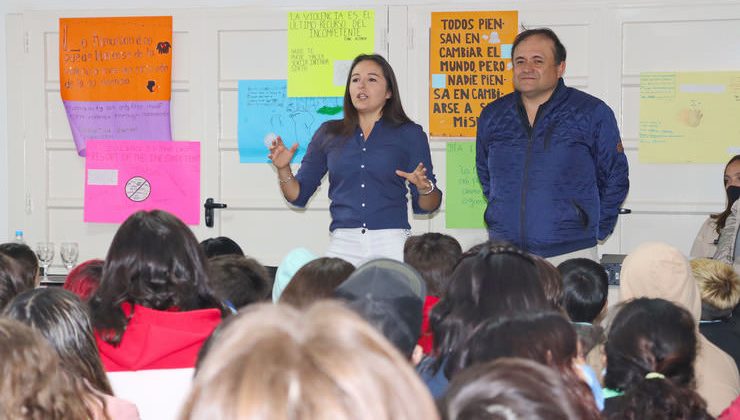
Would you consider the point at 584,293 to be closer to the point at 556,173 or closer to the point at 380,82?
the point at 556,173

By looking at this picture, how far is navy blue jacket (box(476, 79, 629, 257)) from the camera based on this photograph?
11.0ft

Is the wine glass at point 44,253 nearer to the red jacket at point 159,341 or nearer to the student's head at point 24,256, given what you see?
the student's head at point 24,256

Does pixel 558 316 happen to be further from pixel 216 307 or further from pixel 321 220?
pixel 321 220

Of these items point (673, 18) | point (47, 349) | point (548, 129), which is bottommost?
point (47, 349)

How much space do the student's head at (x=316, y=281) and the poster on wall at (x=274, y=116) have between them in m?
3.07

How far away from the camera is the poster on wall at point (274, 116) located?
5.41m

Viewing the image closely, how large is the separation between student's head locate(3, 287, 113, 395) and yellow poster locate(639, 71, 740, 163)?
4077 mm

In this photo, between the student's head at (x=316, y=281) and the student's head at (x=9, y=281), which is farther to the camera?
the student's head at (x=9, y=281)

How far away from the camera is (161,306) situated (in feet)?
7.32

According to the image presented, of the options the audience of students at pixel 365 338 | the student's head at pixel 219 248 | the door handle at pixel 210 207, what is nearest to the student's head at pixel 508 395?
the audience of students at pixel 365 338

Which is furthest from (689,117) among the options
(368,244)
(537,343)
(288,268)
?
(537,343)

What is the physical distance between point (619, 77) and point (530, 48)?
1.97 meters

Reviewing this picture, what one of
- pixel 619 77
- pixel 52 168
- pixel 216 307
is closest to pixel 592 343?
pixel 216 307

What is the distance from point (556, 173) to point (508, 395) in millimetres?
2418
